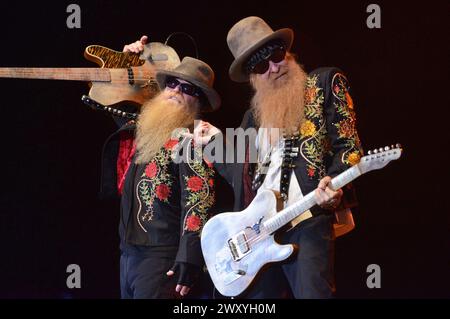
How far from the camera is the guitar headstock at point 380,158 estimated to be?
315 cm

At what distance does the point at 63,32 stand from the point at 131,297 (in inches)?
84.1

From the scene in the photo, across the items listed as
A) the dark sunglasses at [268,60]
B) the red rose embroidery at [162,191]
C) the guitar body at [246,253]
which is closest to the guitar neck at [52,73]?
the red rose embroidery at [162,191]

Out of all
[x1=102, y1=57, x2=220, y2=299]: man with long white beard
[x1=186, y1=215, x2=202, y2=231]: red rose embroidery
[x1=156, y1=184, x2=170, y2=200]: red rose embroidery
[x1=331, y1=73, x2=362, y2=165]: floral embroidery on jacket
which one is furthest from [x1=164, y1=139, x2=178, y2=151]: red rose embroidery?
[x1=331, y1=73, x2=362, y2=165]: floral embroidery on jacket

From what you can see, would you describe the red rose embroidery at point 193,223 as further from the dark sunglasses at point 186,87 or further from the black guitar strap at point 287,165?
the dark sunglasses at point 186,87

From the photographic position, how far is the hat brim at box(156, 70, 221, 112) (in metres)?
4.24

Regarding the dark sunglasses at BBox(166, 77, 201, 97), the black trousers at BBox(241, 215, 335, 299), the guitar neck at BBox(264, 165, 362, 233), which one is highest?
the dark sunglasses at BBox(166, 77, 201, 97)

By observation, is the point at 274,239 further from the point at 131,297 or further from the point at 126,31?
the point at 126,31

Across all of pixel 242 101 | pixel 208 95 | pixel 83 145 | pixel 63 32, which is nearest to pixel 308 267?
pixel 208 95

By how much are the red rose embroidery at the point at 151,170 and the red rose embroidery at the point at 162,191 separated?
0.09 metres

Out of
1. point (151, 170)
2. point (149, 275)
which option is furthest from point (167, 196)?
point (149, 275)

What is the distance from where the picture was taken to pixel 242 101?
4.95 meters

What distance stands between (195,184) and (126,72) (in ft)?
3.55

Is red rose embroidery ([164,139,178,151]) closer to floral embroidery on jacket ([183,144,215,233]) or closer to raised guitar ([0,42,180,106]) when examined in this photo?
floral embroidery on jacket ([183,144,215,233])

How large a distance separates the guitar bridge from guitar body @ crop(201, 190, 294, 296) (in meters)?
0.01
